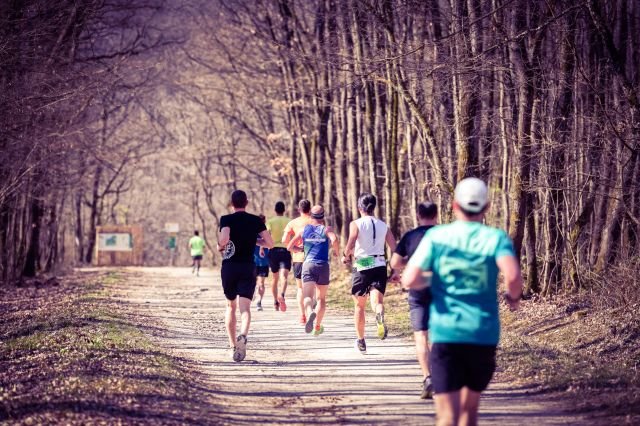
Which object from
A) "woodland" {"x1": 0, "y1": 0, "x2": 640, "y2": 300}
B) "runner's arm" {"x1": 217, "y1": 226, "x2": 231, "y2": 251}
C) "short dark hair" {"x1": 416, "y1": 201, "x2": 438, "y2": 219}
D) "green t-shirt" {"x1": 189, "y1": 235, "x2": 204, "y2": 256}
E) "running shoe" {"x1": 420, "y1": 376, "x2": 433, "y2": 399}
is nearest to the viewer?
"running shoe" {"x1": 420, "y1": 376, "x2": 433, "y2": 399}

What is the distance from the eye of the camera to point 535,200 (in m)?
18.6

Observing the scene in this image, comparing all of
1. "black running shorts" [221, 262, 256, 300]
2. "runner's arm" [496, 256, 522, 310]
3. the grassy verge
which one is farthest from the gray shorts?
"runner's arm" [496, 256, 522, 310]

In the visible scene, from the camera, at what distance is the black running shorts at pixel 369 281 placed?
1203 centimetres

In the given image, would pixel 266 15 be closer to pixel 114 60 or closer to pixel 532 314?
pixel 114 60

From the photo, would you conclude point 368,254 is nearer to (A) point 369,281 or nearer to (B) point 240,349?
(A) point 369,281

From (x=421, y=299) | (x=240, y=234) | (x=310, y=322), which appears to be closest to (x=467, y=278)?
(x=421, y=299)

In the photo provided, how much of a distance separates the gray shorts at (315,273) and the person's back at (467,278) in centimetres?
742

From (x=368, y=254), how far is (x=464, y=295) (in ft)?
20.1

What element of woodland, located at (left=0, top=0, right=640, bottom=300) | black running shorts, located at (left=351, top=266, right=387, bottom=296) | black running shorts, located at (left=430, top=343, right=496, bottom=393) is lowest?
black running shorts, located at (left=430, top=343, right=496, bottom=393)

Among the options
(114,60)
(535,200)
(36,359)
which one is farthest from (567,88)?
(114,60)

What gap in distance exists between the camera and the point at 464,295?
581 cm

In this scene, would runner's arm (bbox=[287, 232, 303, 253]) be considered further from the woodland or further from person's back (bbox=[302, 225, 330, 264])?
the woodland

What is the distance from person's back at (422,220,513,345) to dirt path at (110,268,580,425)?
248 cm

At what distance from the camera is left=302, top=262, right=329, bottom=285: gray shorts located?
13.3 m
